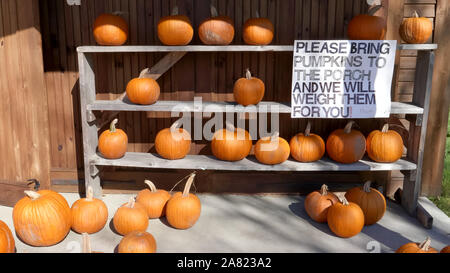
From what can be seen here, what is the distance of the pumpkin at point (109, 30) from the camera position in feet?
13.4

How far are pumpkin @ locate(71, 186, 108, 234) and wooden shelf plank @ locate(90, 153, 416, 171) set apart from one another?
21.2 inches

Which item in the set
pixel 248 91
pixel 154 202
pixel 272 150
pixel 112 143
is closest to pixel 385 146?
pixel 272 150

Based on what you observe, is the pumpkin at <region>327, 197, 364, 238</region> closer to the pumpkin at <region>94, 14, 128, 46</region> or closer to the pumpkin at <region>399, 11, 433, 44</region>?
the pumpkin at <region>399, 11, 433, 44</region>

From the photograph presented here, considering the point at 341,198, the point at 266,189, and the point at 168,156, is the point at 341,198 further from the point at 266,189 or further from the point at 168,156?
the point at 168,156

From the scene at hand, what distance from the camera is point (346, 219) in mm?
3654

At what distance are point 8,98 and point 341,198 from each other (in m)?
3.59

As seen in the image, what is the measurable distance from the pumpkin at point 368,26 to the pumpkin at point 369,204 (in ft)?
4.73

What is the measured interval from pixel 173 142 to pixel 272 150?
1.00 m

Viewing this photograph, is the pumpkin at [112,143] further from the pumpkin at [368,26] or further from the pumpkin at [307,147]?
the pumpkin at [368,26]

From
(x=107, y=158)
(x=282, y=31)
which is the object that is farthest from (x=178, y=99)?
(x=282, y=31)

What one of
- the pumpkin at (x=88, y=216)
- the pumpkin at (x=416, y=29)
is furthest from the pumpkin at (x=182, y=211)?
the pumpkin at (x=416, y=29)

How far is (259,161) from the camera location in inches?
169

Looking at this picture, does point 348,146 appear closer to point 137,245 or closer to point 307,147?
point 307,147

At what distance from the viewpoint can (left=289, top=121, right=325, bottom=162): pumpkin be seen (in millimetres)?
4238
